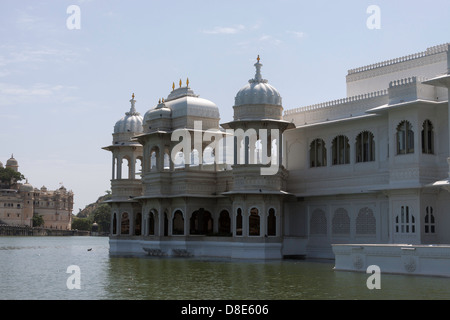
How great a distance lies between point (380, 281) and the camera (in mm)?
18453

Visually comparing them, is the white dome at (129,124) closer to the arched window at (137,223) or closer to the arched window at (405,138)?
the arched window at (137,223)

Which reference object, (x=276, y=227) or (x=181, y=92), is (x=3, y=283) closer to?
(x=276, y=227)

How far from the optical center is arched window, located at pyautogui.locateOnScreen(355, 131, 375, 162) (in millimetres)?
27922

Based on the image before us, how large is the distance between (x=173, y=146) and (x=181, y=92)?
3.04 meters

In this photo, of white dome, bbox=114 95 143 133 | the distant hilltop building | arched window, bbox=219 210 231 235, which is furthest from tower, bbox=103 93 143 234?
the distant hilltop building

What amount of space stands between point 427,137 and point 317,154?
6.32 metres

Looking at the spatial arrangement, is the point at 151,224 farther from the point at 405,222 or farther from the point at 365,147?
the point at 405,222

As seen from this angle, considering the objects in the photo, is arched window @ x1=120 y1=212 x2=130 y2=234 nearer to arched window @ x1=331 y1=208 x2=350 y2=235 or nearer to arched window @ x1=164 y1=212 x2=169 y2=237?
arched window @ x1=164 y1=212 x2=169 y2=237

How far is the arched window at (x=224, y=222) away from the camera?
32688mm

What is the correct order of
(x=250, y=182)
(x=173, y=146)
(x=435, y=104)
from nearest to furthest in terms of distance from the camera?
1. (x=435, y=104)
2. (x=250, y=182)
3. (x=173, y=146)

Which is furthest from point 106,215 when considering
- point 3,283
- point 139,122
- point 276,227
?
point 3,283

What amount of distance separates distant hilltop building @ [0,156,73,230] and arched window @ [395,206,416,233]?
108 meters

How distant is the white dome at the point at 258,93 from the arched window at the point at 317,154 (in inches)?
98.8

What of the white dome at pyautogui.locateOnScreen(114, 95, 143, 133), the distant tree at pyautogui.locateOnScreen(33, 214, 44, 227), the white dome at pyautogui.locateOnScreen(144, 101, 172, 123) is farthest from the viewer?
the distant tree at pyautogui.locateOnScreen(33, 214, 44, 227)
